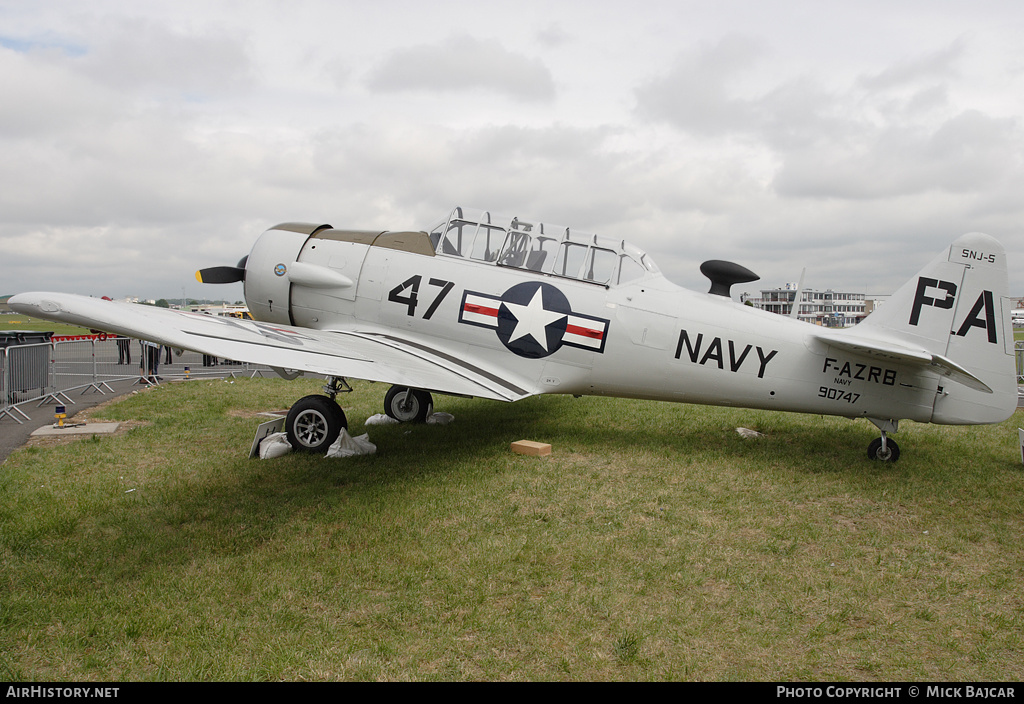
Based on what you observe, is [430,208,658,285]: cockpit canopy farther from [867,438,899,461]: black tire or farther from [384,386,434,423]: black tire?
[867,438,899,461]: black tire

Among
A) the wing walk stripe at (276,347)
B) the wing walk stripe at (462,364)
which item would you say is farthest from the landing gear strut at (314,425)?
the wing walk stripe at (462,364)

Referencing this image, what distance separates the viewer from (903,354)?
20.5 ft

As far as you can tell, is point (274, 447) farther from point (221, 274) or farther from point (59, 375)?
point (59, 375)

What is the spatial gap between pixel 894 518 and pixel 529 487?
3335mm

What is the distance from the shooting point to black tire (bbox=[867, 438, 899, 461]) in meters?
7.04

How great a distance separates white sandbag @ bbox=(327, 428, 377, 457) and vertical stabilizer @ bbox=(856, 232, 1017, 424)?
6545 millimetres

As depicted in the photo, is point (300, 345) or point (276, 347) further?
point (300, 345)

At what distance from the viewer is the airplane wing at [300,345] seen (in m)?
4.25

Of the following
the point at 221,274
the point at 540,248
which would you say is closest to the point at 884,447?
the point at 540,248

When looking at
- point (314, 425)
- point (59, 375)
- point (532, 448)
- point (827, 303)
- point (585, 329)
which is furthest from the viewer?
point (827, 303)

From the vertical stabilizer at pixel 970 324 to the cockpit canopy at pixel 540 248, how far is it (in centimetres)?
313

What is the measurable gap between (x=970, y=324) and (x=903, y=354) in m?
1.09

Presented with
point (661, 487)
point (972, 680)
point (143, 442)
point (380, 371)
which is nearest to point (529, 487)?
point (661, 487)
